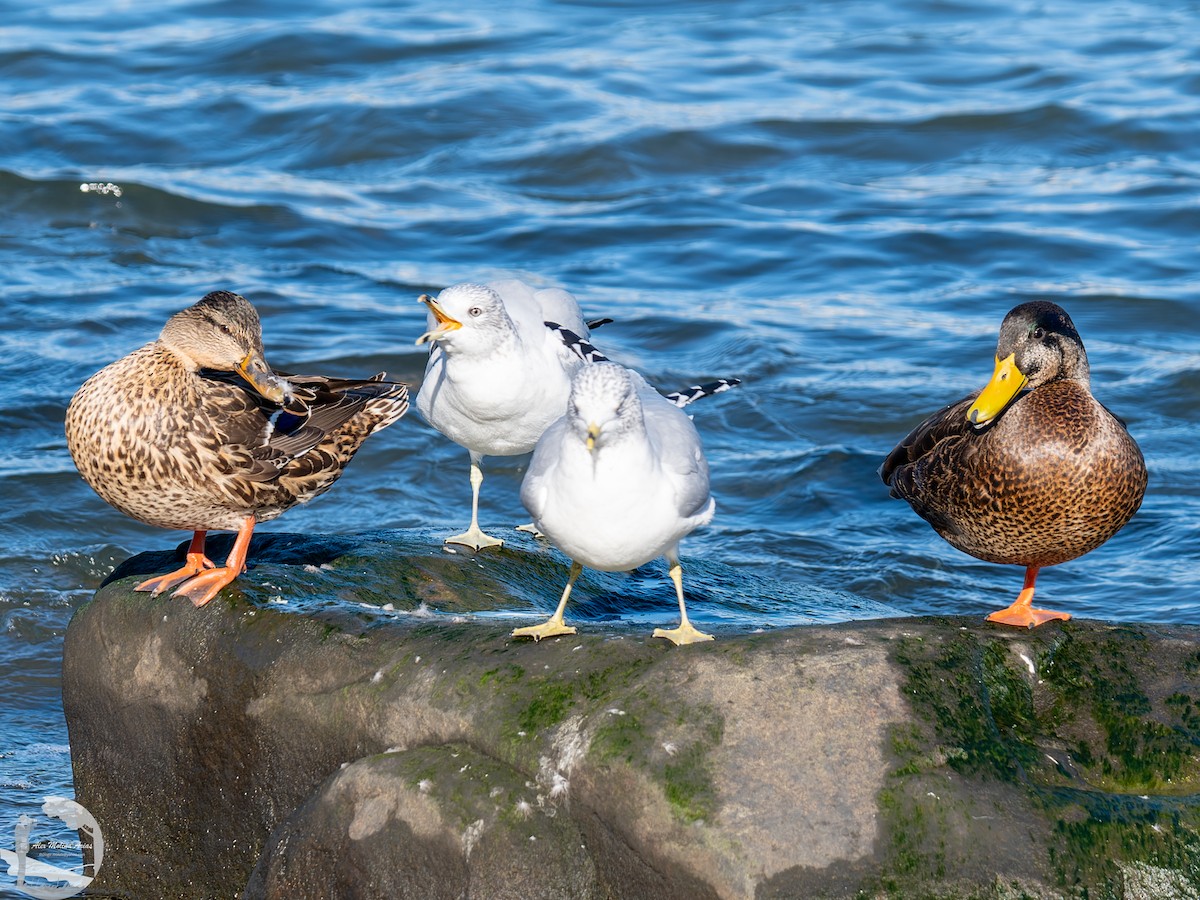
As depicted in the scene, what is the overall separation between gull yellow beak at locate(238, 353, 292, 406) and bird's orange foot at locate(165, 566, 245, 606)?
0.66 m

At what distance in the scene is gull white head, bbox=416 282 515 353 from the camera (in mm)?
6340

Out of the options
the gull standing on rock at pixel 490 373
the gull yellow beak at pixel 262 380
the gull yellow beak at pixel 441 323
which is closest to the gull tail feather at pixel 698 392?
the gull standing on rock at pixel 490 373

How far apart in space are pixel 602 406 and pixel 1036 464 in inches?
65.1

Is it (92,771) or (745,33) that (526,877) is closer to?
(92,771)

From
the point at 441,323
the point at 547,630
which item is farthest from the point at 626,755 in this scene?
the point at 441,323

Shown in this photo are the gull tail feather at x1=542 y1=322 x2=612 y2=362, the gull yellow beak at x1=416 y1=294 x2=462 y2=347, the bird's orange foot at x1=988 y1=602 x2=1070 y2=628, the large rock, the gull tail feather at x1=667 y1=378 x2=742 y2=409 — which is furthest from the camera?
the gull tail feather at x1=542 y1=322 x2=612 y2=362

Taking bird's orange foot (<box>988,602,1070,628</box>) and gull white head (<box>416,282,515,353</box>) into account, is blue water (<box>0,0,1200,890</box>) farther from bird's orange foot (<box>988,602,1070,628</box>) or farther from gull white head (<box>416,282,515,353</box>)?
bird's orange foot (<box>988,602,1070,628</box>)

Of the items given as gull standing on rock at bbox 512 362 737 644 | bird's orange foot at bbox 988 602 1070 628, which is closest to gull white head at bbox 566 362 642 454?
gull standing on rock at bbox 512 362 737 644

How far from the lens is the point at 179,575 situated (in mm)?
5172

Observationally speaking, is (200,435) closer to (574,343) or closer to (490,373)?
(490,373)

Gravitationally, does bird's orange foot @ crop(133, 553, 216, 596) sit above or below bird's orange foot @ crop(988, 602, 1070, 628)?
above

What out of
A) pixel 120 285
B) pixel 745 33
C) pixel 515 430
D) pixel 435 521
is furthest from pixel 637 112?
pixel 515 430

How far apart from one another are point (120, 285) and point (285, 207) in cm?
211

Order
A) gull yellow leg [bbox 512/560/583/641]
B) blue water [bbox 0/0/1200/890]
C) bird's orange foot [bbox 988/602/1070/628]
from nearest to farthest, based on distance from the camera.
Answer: gull yellow leg [bbox 512/560/583/641]
bird's orange foot [bbox 988/602/1070/628]
blue water [bbox 0/0/1200/890]
